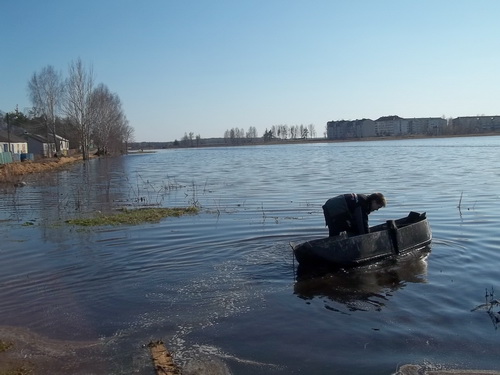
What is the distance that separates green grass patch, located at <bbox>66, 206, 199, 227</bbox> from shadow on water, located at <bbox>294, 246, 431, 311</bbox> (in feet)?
29.0

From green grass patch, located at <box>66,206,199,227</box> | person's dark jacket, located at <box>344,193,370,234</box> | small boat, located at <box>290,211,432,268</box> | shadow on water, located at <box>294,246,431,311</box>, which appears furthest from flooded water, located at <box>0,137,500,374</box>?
person's dark jacket, located at <box>344,193,370,234</box>

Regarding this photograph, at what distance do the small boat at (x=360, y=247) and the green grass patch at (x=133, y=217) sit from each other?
8640mm

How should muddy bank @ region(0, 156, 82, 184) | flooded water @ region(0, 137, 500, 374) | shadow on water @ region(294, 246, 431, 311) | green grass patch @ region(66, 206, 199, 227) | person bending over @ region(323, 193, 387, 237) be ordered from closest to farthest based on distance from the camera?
flooded water @ region(0, 137, 500, 374)
shadow on water @ region(294, 246, 431, 311)
person bending over @ region(323, 193, 387, 237)
green grass patch @ region(66, 206, 199, 227)
muddy bank @ region(0, 156, 82, 184)

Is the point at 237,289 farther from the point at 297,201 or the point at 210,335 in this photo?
the point at 297,201

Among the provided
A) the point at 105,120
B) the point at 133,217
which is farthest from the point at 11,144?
the point at 133,217

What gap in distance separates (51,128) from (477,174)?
6516cm

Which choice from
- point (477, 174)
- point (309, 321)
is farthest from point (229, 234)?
point (477, 174)

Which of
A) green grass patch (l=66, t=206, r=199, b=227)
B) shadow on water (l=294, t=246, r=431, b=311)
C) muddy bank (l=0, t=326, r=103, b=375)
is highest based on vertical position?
green grass patch (l=66, t=206, r=199, b=227)

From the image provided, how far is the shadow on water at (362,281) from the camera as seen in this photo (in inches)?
391

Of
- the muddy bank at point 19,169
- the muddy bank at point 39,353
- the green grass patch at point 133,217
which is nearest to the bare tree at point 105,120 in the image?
the muddy bank at point 19,169

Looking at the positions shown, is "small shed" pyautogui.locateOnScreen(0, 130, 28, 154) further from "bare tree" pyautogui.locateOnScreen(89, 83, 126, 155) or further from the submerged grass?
the submerged grass

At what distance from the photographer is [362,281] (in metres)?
11.1

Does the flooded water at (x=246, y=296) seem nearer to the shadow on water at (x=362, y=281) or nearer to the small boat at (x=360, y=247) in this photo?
the shadow on water at (x=362, y=281)

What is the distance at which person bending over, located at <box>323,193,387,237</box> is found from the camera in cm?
1191
